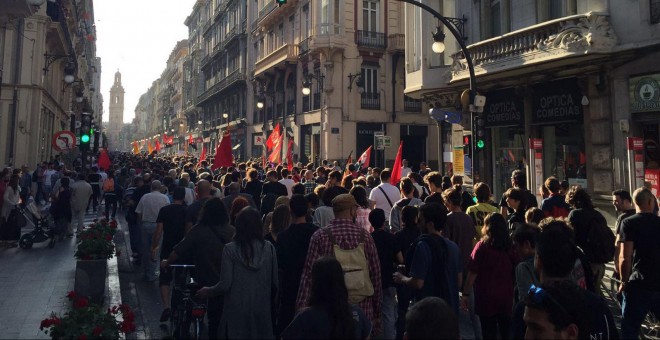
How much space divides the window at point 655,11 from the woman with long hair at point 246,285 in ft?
36.5

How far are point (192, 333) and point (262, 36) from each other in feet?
120

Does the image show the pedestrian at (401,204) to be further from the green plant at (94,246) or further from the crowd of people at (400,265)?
the green plant at (94,246)

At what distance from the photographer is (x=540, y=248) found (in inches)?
132

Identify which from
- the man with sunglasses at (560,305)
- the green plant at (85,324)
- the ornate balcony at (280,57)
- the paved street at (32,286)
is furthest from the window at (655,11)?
the ornate balcony at (280,57)

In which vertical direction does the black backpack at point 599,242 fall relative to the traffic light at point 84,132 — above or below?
below

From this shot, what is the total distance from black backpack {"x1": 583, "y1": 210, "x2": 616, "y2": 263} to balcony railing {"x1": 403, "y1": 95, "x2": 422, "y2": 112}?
80.8 feet

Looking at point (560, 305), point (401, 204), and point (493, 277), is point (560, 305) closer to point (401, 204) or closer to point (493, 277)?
point (493, 277)

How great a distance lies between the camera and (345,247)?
4219 millimetres

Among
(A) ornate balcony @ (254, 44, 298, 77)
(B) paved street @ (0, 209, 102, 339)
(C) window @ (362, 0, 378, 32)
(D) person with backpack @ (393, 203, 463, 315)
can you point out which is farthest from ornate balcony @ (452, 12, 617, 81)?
(A) ornate balcony @ (254, 44, 298, 77)

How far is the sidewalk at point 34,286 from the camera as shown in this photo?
614 centimetres

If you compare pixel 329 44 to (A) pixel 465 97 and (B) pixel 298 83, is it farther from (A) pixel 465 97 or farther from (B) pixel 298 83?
(A) pixel 465 97

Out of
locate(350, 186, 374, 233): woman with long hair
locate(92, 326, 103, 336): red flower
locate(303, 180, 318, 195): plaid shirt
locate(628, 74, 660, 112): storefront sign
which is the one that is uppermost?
locate(628, 74, 660, 112): storefront sign

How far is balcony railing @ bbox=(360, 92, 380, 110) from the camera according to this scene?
28938 millimetres

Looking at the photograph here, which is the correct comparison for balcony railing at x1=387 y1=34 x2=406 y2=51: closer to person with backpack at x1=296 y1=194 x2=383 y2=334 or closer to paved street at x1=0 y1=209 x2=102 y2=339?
paved street at x1=0 y1=209 x2=102 y2=339
